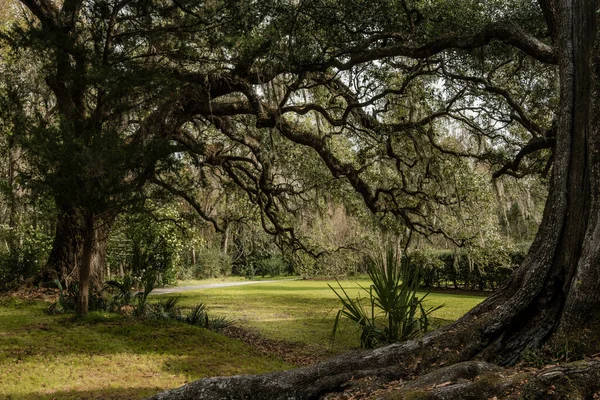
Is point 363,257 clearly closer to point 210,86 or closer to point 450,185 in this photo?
point 450,185

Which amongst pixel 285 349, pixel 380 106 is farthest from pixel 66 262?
pixel 380 106

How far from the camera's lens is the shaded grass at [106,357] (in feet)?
15.0

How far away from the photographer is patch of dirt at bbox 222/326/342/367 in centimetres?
697

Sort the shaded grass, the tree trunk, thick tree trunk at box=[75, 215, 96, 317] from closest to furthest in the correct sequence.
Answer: the tree trunk, the shaded grass, thick tree trunk at box=[75, 215, 96, 317]

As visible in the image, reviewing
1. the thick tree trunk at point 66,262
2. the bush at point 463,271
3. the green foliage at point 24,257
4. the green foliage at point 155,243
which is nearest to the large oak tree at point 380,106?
the thick tree trunk at point 66,262

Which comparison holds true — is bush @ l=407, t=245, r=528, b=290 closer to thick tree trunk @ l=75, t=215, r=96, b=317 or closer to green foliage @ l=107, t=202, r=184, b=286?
green foliage @ l=107, t=202, r=184, b=286

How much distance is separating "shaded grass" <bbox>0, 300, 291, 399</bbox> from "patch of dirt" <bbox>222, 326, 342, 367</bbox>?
1.81 ft

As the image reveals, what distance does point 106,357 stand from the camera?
548 cm

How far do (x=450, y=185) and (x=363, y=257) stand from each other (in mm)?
3386

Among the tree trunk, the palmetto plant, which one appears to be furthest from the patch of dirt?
the tree trunk

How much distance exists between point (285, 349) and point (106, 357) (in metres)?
3.09

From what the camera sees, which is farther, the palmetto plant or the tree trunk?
the palmetto plant

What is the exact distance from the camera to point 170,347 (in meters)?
6.22

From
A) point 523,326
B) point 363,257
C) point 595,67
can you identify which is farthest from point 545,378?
point 363,257
